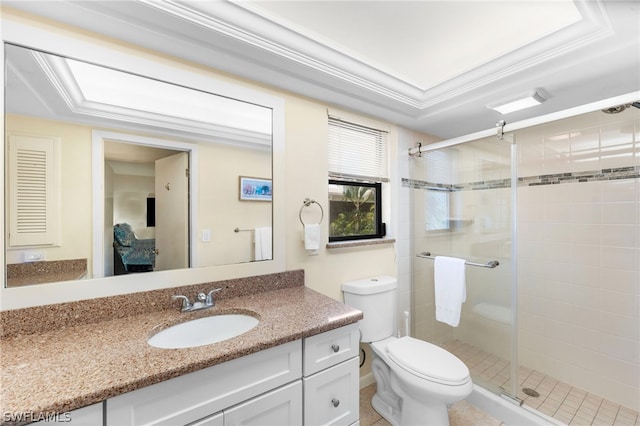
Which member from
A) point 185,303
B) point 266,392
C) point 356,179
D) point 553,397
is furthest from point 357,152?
point 553,397

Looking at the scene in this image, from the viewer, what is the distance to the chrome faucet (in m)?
1.31

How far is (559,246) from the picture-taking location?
7.10ft

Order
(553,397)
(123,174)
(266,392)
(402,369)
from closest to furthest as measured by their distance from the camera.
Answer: (266,392)
(123,174)
(402,369)
(553,397)

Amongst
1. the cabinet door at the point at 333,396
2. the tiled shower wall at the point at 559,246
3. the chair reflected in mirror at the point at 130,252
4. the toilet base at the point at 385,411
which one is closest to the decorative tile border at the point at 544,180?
the tiled shower wall at the point at 559,246

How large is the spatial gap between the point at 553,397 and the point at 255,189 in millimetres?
2529

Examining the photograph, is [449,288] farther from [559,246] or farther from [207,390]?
[207,390]

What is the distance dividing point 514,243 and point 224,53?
2.02m

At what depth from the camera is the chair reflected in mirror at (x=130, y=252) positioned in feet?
4.07

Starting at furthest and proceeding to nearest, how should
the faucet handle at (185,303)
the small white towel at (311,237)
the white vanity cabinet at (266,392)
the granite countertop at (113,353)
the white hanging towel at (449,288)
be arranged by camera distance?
the white hanging towel at (449,288), the small white towel at (311,237), the faucet handle at (185,303), the white vanity cabinet at (266,392), the granite countertop at (113,353)

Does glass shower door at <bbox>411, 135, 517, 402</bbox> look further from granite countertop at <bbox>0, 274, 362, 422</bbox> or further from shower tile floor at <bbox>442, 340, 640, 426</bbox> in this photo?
granite countertop at <bbox>0, 274, 362, 422</bbox>

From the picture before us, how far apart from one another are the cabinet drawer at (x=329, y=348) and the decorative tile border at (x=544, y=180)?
Result: 141 cm

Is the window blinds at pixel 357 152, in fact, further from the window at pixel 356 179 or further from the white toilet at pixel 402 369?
the white toilet at pixel 402 369

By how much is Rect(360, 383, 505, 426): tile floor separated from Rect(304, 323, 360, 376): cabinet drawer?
2.76 ft

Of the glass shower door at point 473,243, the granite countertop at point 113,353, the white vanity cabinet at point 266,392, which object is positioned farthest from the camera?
the glass shower door at point 473,243
